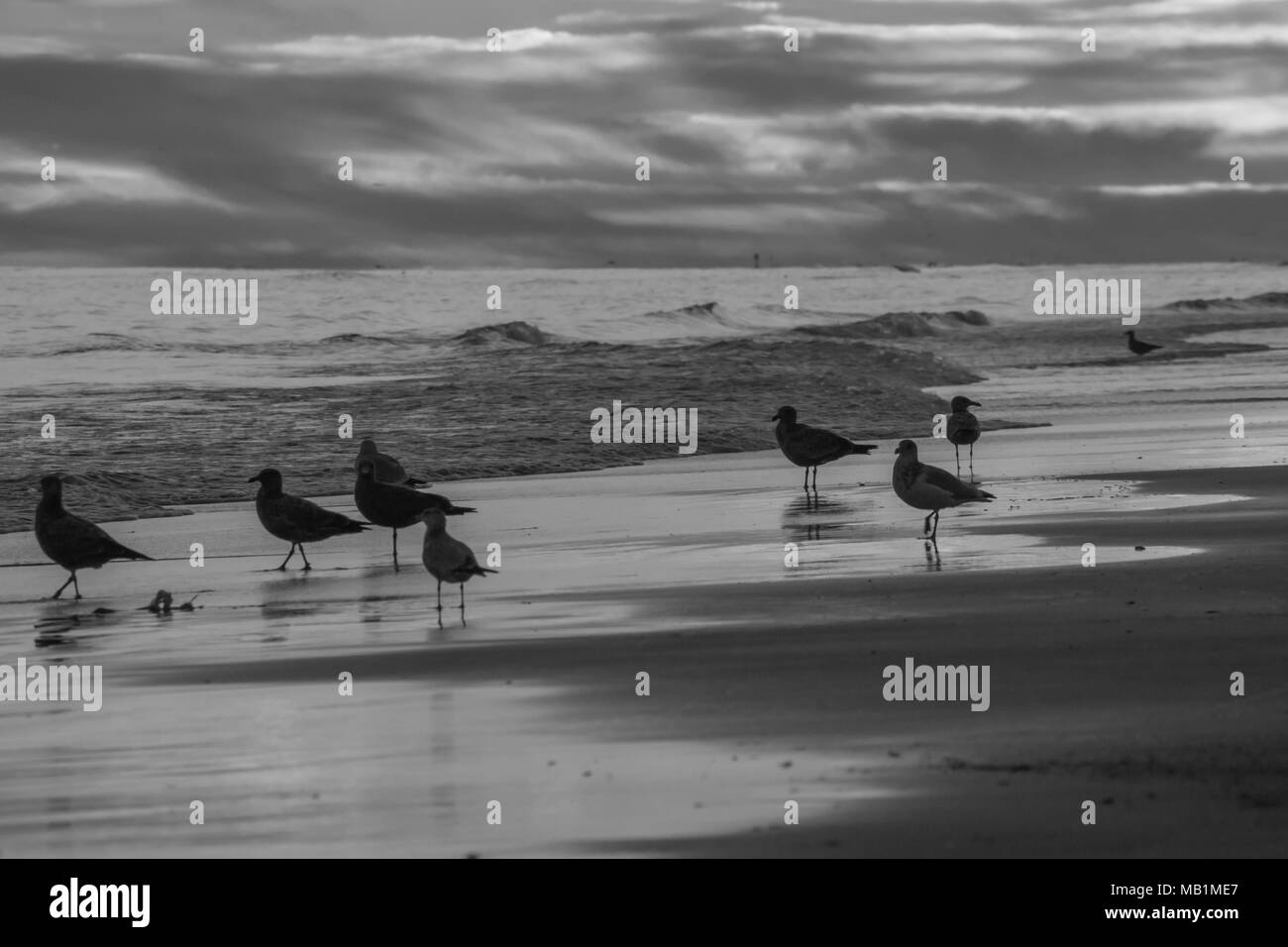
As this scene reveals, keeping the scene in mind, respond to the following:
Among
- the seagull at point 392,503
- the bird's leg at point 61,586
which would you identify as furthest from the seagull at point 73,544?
the seagull at point 392,503

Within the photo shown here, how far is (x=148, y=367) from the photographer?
34.1 meters

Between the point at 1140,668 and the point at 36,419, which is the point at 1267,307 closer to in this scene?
the point at 36,419

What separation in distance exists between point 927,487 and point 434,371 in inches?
918

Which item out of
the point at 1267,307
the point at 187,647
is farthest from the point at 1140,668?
the point at 1267,307

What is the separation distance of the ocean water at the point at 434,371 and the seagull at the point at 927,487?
6.18 m

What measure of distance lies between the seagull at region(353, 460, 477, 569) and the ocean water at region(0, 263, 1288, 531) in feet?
10.2

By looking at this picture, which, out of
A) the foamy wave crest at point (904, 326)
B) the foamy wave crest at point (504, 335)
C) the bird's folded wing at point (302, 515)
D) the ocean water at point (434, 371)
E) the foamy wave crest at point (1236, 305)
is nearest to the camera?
the bird's folded wing at point (302, 515)

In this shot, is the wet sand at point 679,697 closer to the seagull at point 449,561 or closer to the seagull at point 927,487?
the seagull at point 449,561

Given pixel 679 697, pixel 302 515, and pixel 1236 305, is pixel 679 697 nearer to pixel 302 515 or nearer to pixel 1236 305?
pixel 302 515

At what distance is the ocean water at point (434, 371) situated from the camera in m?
19.0

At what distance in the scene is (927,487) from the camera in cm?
1310

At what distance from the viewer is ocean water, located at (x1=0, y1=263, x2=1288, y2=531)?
19031mm

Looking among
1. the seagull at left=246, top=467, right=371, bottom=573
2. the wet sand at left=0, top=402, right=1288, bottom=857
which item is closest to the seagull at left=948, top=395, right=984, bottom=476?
the wet sand at left=0, top=402, right=1288, bottom=857

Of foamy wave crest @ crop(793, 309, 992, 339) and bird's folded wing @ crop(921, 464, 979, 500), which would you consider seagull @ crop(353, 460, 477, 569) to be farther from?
foamy wave crest @ crop(793, 309, 992, 339)
